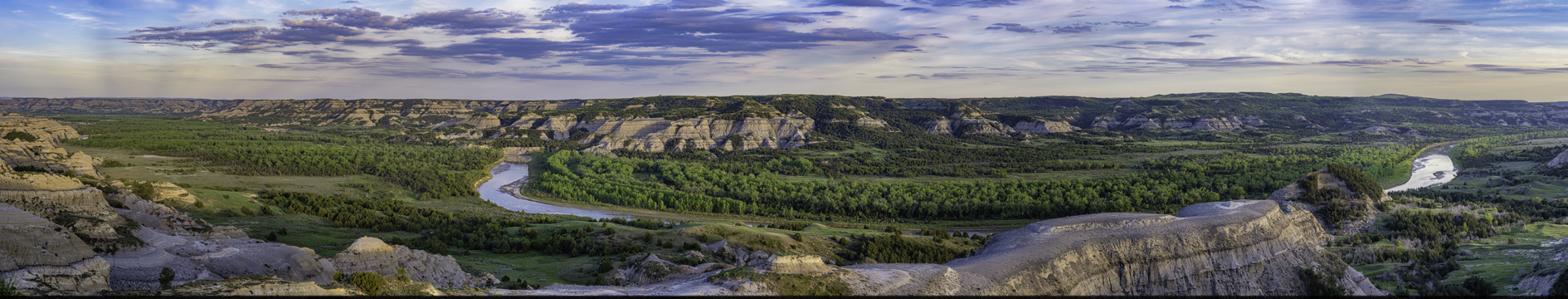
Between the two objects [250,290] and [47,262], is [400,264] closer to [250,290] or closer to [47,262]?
[250,290]

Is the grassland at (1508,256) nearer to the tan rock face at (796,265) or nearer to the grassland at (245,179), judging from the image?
the tan rock face at (796,265)

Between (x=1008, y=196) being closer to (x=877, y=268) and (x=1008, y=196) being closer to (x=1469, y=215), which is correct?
(x=1469, y=215)

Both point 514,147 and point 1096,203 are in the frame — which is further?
point 514,147

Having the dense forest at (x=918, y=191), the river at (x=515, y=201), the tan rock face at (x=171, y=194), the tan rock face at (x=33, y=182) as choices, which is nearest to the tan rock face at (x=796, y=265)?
the tan rock face at (x=33, y=182)

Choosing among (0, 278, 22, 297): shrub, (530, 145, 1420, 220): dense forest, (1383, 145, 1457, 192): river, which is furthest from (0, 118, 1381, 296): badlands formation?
(1383, 145, 1457, 192): river

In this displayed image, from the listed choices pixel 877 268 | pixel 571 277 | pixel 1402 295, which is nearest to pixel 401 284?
pixel 571 277
